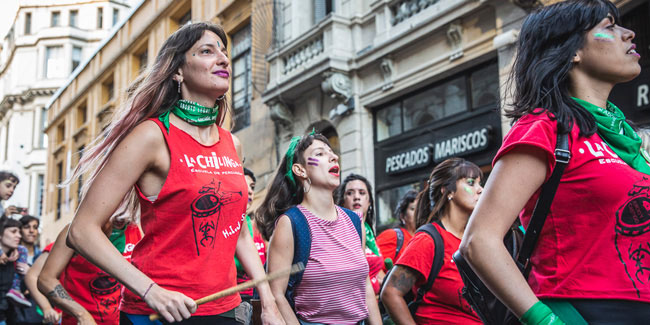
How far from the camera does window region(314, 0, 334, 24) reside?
15.1m

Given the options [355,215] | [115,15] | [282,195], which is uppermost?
[115,15]

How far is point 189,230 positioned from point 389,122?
10.6 meters

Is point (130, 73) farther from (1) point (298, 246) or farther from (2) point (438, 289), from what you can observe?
(2) point (438, 289)

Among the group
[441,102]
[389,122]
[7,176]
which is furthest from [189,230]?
[389,122]

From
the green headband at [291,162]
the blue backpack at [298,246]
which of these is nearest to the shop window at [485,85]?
the green headband at [291,162]

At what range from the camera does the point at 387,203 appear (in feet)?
41.5

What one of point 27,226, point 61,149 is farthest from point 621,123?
point 61,149

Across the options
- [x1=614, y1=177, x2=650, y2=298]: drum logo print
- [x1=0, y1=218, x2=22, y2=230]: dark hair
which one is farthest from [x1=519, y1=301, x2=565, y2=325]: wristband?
[x1=0, y1=218, x2=22, y2=230]: dark hair

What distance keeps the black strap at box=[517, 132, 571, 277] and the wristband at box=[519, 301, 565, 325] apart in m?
0.23

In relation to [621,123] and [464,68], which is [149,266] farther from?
[464,68]

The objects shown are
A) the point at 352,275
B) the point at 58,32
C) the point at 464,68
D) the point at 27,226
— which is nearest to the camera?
the point at 352,275

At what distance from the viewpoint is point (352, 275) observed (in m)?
3.73

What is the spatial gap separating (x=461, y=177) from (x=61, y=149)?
114 ft

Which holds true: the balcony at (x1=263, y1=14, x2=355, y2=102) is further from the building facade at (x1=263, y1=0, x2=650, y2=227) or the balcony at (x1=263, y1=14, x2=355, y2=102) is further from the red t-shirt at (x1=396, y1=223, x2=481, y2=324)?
the red t-shirt at (x1=396, y1=223, x2=481, y2=324)
